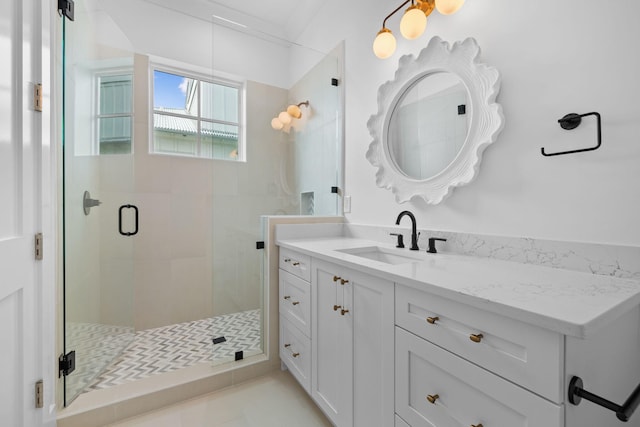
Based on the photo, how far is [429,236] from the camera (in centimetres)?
153

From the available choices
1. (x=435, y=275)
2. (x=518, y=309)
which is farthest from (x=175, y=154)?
(x=518, y=309)

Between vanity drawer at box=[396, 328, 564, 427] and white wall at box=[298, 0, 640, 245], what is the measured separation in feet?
2.21

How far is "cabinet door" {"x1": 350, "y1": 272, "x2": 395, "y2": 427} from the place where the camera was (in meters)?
1.02

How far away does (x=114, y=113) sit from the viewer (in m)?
2.09

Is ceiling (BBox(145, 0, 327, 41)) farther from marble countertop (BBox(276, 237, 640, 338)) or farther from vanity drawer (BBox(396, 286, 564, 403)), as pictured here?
→ vanity drawer (BBox(396, 286, 564, 403))

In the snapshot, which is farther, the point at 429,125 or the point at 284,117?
the point at 284,117

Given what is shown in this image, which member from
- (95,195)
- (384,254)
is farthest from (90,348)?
(384,254)

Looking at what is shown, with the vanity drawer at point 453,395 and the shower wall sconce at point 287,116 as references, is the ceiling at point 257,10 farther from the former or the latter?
the vanity drawer at point 453,395

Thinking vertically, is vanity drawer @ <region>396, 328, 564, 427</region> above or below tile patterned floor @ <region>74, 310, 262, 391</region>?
above

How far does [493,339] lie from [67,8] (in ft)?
7.65

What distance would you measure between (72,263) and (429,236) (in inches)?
78.2

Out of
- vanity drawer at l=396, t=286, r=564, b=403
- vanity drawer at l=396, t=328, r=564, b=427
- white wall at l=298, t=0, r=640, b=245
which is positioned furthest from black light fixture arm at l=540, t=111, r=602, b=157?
vanity drawer at l=396, t=328, r=564, b=427

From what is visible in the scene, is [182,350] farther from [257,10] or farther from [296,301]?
[257,10]

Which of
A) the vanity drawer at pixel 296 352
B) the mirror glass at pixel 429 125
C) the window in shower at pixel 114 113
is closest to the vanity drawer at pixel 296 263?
the vanity drawer at pixel 296 352
